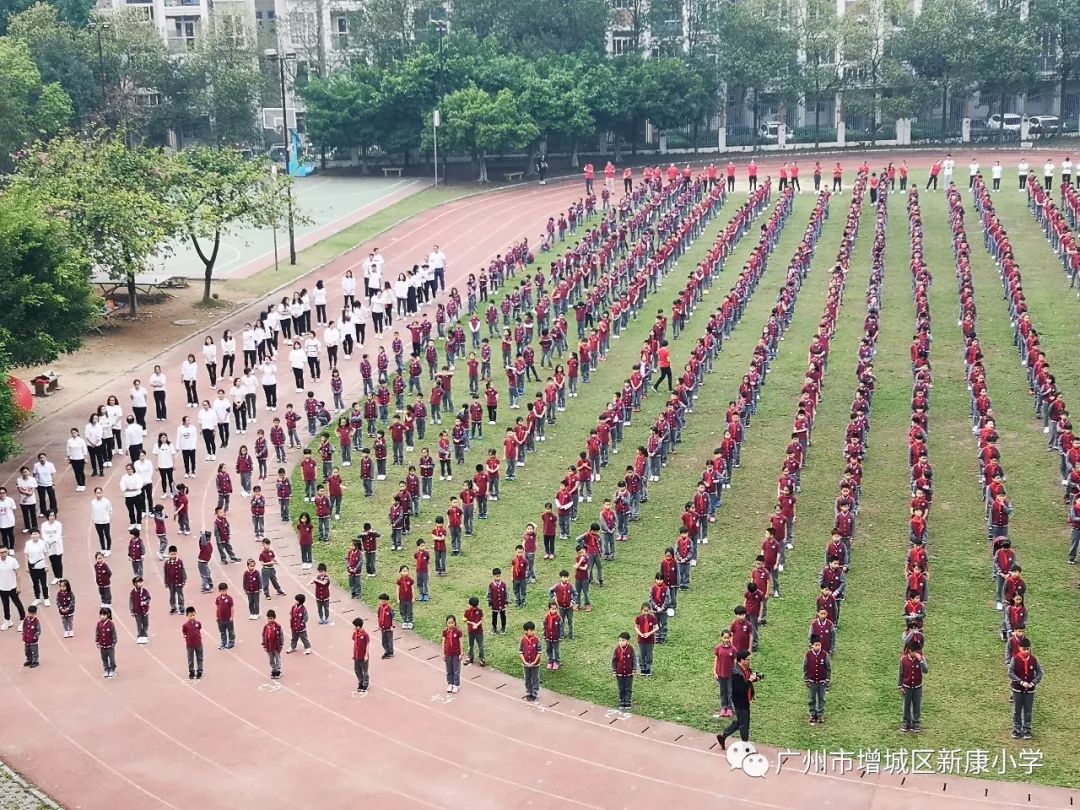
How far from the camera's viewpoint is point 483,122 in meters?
57.8

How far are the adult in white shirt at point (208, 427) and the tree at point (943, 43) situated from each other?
44.3m

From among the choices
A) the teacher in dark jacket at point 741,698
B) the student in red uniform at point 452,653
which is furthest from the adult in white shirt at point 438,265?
the teacher in dark jacket at point 741,698

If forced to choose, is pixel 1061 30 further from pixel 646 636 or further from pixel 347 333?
pixel 646 636

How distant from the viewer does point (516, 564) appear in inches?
830

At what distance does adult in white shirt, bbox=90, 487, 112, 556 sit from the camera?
23391 mm

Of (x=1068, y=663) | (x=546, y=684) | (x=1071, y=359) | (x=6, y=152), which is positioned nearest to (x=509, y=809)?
(x=546, y=684)

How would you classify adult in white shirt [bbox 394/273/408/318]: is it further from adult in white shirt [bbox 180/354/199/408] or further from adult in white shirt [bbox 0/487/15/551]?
adult in white shirt [bbox 0/487/15/551]

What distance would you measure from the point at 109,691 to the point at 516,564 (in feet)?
19.3

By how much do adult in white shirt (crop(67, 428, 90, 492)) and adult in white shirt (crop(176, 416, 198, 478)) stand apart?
1.72 metres

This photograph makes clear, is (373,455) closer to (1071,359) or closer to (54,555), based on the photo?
(54,555)

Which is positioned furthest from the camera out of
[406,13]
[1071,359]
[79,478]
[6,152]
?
[406,13]

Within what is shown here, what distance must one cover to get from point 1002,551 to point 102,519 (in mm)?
13942

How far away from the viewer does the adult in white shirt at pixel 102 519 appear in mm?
23391

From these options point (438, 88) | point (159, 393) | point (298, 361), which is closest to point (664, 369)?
point (298, 361)
